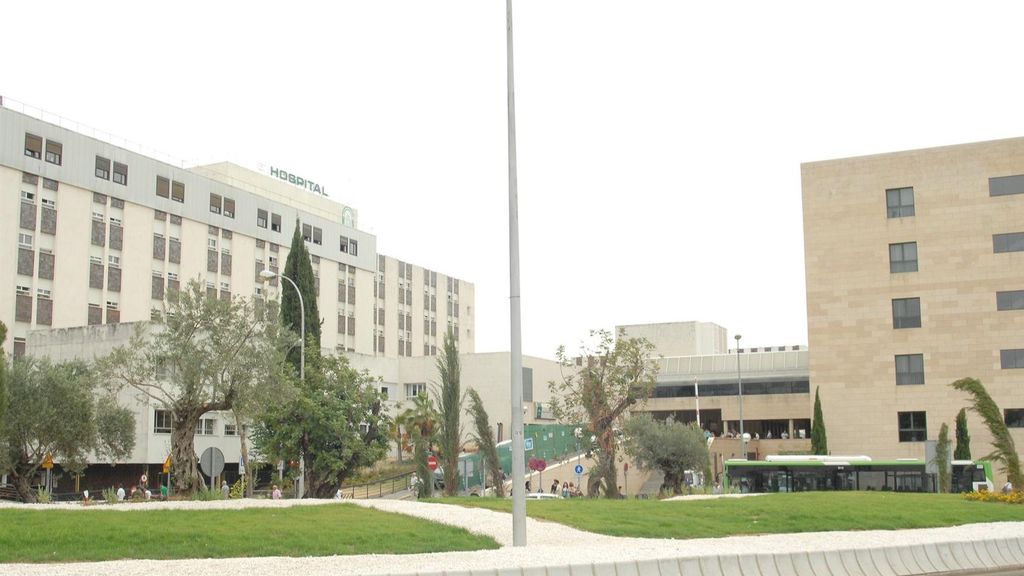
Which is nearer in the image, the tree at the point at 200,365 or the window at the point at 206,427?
the tree at the point at 200,365

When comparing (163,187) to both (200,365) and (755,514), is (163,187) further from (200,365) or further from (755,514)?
(755,514)

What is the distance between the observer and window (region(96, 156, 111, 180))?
201 feet

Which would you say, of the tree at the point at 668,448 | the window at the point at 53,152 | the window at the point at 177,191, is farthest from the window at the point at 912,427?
the window at the point at 53,152

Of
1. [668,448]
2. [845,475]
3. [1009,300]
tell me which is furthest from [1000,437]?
[1009,300]

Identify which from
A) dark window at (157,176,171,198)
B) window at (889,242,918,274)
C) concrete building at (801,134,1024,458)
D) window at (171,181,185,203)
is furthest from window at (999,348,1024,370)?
dark window at (157,176,171,198)

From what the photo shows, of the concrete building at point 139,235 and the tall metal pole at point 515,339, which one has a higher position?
the concrete building at point 139,235

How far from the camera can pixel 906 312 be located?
55.5 meters

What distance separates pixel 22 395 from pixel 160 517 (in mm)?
19874

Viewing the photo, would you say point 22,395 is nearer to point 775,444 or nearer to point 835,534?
point 835,534

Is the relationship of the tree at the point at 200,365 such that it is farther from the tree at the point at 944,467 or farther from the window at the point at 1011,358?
the window at the point at 1011,358

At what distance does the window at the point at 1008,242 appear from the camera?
174 feet

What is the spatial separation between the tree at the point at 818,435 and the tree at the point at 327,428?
2990cm

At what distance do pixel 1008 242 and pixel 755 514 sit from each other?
124ft

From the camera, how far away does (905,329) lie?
55312mm
